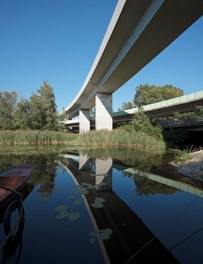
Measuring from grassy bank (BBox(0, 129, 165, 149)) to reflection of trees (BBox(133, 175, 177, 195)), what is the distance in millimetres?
A: 12202

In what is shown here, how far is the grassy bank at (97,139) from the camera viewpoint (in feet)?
62.2

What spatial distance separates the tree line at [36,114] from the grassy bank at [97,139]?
7.30 metres

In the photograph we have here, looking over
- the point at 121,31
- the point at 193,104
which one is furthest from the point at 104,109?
the point at 121,31

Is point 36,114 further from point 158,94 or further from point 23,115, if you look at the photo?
point 158,94

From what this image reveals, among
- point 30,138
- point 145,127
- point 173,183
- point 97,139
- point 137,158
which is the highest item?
point 145,127

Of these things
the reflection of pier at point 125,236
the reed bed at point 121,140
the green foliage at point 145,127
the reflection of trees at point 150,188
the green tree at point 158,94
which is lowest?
the reflection of pier at point 125,236

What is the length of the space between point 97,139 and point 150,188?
46.0 feet

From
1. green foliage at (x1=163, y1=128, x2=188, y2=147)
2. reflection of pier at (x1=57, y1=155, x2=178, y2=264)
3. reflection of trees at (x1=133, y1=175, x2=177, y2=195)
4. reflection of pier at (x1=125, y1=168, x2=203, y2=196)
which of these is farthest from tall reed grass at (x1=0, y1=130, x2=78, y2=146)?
reflection of pier at (x1=57, y1=155, x2=178, y2=264)

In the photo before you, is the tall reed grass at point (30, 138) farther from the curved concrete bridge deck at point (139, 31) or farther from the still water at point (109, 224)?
the still water at point (109, 224)

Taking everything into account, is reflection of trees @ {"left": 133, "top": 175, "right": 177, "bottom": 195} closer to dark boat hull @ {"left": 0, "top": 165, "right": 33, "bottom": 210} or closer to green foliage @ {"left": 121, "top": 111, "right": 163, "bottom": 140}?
dark boat hull @ {"left": 0, "top": 165, "right": 33, "bottom": 210}

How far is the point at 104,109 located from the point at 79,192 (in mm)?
18310

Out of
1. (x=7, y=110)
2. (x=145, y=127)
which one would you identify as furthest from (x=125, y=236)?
(x=7, y=110)

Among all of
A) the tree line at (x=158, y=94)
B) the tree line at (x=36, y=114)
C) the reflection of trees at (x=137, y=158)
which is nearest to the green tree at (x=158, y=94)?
the tree line at (x=158, y=94)

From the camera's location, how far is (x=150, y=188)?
5.94 m
